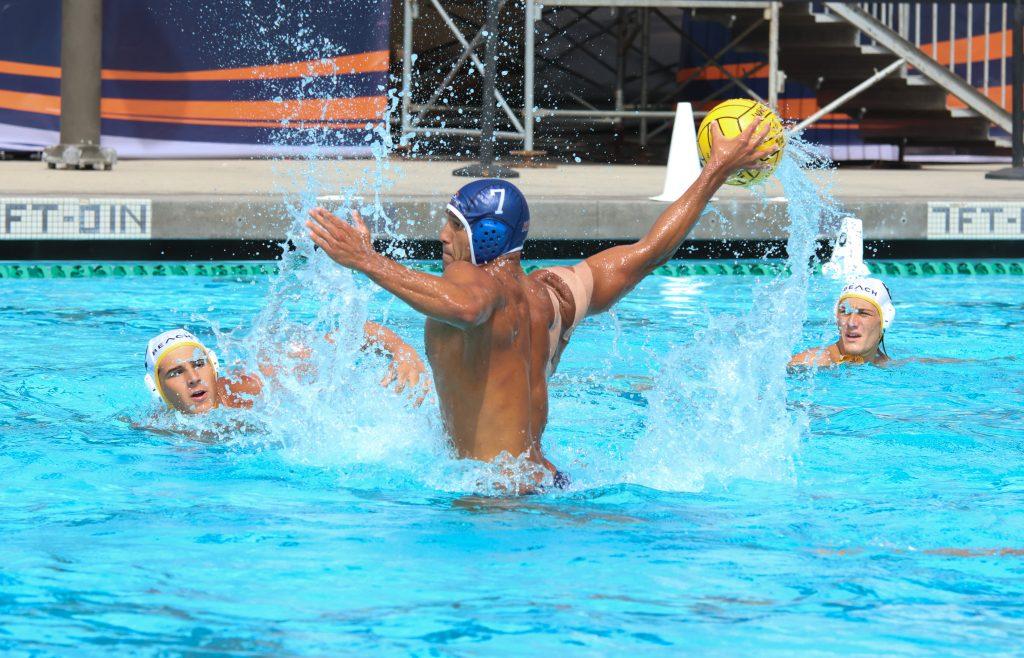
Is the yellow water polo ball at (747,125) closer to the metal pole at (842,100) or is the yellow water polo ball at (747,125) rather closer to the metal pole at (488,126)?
the metal pole at (488,126)

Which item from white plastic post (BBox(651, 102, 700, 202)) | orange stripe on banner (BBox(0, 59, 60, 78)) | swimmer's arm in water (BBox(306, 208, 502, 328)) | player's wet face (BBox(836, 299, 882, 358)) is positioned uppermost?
orange stripe on banner (BBox(0, 59, 60, 78))

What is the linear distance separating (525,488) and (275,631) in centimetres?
99

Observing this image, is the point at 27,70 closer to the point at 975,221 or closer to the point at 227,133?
the point at 227,133

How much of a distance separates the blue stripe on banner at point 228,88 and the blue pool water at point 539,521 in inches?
220

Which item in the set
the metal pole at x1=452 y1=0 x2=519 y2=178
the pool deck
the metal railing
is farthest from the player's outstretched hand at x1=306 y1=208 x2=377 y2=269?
the metal railing

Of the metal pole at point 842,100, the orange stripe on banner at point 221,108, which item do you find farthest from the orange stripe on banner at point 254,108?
the metal pole at point 842,100

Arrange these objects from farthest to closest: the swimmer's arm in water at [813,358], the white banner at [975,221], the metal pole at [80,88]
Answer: the metal pole at [80,88] → the white banner at [975,221] → the swimmer's arm in water at [813,358]

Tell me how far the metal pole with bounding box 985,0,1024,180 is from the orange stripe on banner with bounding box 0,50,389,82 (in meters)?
4.73

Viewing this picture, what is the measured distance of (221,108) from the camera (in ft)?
38.1

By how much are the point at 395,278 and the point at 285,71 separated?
8.84 meters

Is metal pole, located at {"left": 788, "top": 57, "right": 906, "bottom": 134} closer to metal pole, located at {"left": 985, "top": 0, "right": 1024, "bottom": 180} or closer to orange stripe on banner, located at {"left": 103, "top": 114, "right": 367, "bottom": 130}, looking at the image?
metal pole, located at {"left": 985, "top": 0, "right": 1024, "bottom": 180}

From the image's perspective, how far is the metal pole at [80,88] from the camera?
996cm

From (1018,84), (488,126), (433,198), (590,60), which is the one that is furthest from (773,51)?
(590,60)

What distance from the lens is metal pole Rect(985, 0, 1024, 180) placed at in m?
10.5
